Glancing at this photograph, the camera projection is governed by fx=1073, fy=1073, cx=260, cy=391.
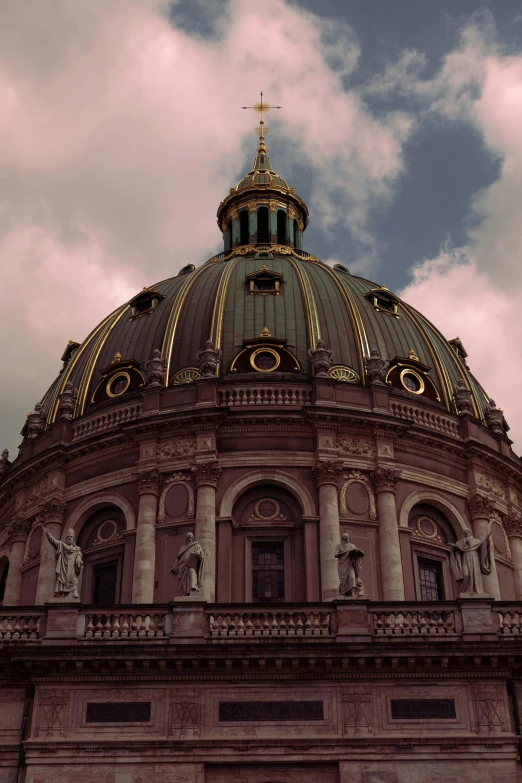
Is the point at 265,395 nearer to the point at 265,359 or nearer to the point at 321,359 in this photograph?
the point at 265,359

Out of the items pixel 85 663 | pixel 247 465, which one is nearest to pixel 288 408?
pixel 247 465

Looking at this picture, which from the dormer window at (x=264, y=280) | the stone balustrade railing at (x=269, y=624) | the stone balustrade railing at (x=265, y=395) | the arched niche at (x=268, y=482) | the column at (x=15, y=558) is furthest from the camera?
the dormer window at (x=264, y=280)

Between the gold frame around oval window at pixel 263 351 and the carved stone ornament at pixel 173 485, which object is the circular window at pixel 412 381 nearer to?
the gold frame around oval window at pixel 263 351

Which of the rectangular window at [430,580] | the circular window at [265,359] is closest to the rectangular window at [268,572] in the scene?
the rectangular window at [430,580]

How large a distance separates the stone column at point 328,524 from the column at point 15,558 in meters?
11.6

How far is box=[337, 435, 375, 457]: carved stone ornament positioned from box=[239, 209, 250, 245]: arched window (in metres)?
18.7

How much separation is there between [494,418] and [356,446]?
25.9 ft

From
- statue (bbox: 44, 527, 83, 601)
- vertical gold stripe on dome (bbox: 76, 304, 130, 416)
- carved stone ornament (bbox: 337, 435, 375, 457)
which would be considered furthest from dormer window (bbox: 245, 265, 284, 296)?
statue (bbox: 44, 527, 83, 601)

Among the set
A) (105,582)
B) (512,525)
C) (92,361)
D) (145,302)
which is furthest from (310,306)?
(105,582)

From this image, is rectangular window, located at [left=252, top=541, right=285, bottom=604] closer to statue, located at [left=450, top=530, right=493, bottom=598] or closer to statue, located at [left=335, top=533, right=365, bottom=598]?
statue, located at [left=335, top=533, right=365, bottom=598]

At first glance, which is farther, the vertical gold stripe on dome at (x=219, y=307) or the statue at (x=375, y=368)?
the vertical gold stripe on dome at (x=219, y=307)

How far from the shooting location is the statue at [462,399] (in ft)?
139

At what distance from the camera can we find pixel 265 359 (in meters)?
41.7

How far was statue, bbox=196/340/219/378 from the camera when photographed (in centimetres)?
4025
